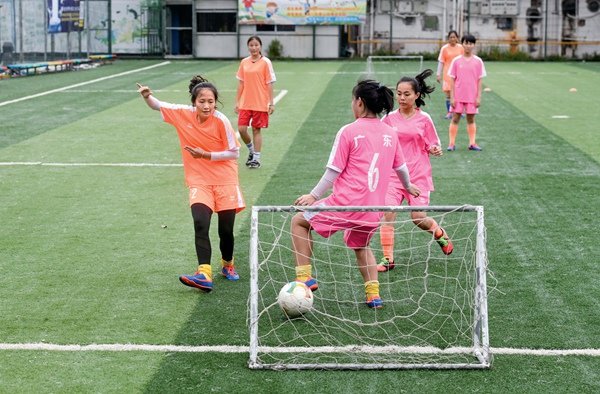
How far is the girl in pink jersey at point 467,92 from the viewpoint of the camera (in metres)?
17.3

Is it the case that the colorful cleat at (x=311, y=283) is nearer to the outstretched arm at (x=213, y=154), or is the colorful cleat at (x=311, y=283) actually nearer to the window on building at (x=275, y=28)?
the outstretched arm at (x=213, y=154)

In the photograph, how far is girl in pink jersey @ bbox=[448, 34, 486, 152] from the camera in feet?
56.6

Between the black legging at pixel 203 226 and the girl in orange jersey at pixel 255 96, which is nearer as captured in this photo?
the black legging at pixel 203 226

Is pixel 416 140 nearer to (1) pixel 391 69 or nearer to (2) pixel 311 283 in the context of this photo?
(2) pixel 311 283

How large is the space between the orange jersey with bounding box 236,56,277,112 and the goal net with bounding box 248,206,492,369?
571cm

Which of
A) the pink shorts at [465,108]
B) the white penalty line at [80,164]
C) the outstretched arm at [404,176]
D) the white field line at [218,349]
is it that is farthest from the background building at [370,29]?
the white field line at [218,349]

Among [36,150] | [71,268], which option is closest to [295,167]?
[36,150]

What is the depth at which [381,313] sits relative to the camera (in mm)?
8086

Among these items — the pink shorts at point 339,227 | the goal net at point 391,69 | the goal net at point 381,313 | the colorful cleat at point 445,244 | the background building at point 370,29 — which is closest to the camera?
the goal net at point 381,313

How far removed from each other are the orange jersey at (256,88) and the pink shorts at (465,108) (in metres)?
3.48

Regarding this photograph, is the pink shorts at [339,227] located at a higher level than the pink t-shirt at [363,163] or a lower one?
lower

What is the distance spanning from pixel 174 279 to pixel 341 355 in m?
2.43

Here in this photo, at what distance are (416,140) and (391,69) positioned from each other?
30.7 meters

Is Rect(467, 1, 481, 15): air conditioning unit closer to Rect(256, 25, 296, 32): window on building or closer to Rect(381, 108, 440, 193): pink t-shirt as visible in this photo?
Rect(256, 25, 296, 32): window on building
